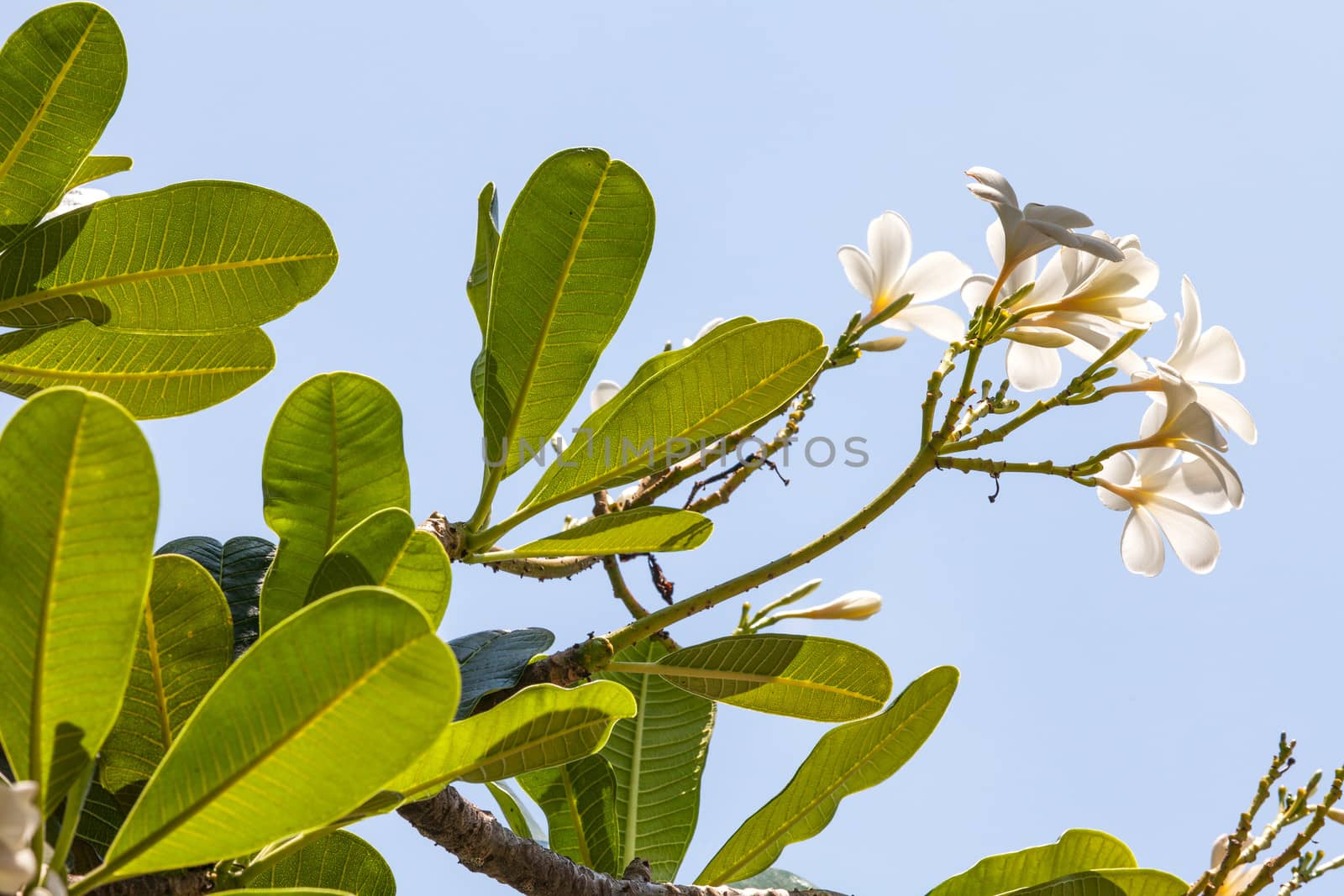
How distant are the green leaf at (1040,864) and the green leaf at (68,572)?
100 cm

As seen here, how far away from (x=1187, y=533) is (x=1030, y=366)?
30 centimetres

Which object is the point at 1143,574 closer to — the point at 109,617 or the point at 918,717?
the point at 918,717

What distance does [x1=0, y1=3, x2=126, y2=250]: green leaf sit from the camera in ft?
3.50

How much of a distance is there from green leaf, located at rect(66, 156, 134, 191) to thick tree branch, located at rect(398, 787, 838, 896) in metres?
0.98

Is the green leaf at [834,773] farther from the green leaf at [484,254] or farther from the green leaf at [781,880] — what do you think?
the green leaf at [484,254]

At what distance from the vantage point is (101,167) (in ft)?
4.86

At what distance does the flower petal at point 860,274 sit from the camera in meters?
1.64

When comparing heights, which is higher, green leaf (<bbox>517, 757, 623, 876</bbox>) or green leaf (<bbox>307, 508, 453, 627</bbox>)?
green leaf (<bbox>307, 508, 453, 627</bbox>)

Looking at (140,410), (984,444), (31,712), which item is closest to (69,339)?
(140,410)

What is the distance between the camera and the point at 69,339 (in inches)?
48.3

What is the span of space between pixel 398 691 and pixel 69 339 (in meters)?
0.86

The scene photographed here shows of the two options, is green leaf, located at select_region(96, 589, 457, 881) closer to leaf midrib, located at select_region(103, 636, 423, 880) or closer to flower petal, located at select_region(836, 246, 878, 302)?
leaf midrib, located at select_region(103, 636, 423, 880)

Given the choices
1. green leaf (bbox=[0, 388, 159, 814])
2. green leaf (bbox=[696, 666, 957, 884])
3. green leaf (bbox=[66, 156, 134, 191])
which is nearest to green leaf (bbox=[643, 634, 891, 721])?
green leaf (bbox=[696, 666, 957, 884])

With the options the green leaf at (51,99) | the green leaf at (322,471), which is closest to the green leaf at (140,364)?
the green leaf at (51,99)
